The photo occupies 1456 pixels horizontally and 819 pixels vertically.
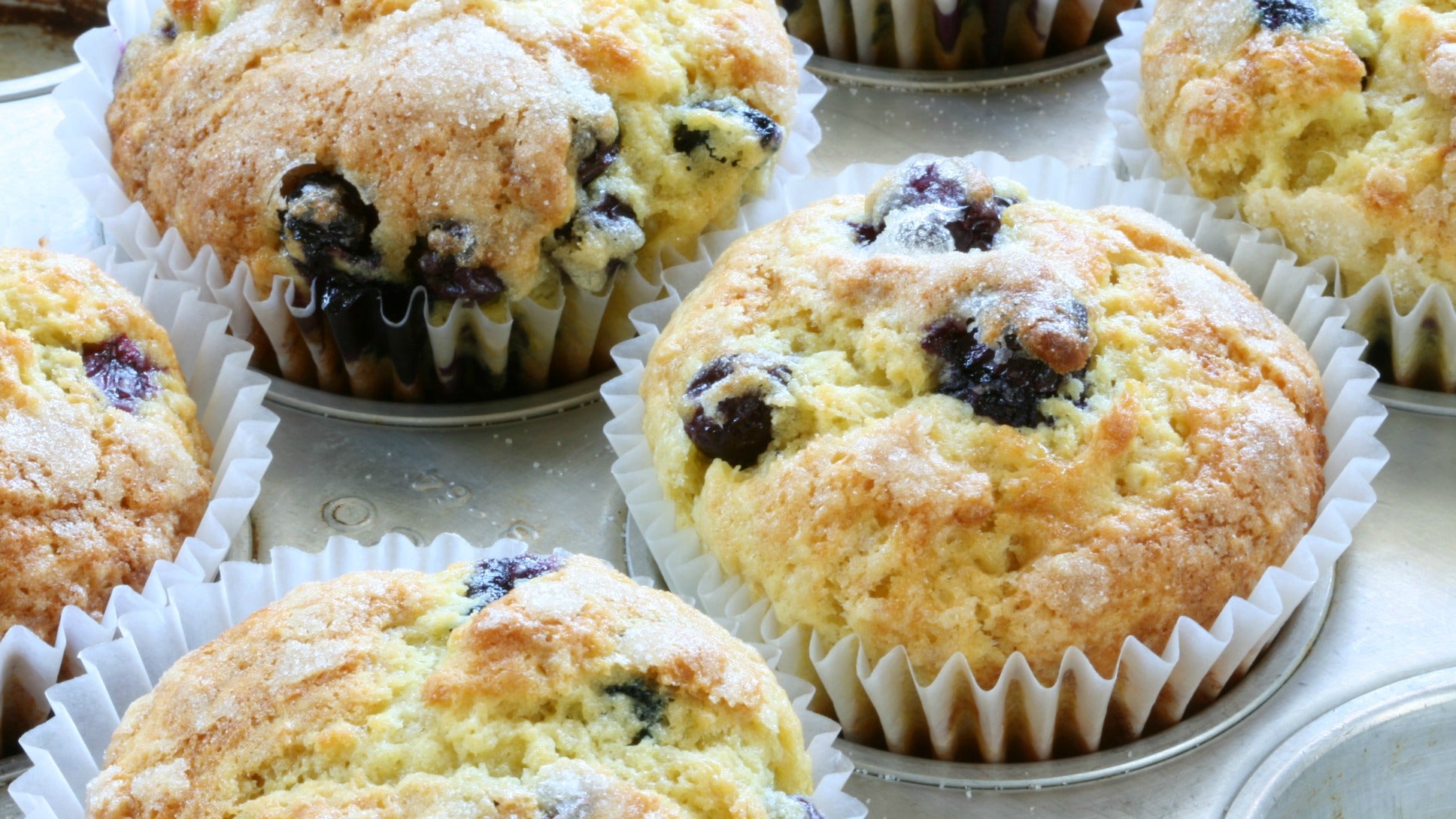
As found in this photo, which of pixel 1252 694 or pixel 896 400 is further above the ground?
pixel 896 400

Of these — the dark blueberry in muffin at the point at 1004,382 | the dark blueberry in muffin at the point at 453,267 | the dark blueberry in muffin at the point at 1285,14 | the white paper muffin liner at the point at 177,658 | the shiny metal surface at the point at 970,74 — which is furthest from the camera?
the shiny metal surface at the point at 970,74

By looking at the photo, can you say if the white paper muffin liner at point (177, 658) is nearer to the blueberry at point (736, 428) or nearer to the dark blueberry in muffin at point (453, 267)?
the blueberry at point (736, 428)

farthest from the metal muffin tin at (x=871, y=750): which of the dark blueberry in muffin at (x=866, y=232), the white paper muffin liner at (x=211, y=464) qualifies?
the dark blueberry in muffin at (x=866, y=232)

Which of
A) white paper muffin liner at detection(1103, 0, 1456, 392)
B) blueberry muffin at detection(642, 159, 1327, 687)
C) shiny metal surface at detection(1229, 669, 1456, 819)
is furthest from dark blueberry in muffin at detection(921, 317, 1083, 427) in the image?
white paper muffin liner at detection(1103, 0, 1456, 392)

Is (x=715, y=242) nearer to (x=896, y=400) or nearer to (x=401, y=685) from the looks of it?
(x=896, y=400)

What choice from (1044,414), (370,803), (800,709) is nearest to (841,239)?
(1044,414)

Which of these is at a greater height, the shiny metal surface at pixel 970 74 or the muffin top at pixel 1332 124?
the muffin top at pixel 1332 124
